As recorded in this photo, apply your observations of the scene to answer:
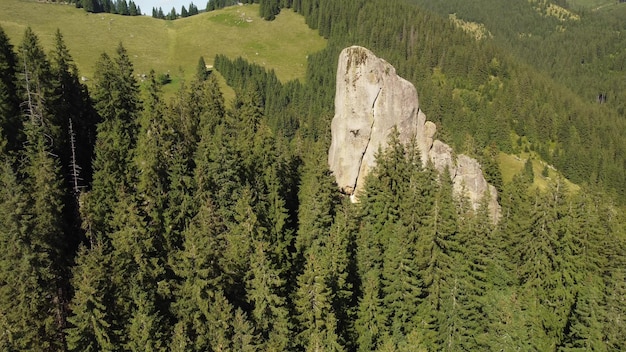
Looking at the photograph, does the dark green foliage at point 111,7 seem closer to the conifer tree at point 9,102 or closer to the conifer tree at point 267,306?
the conifer tree at point 9,102

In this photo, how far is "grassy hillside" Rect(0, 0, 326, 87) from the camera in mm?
136250

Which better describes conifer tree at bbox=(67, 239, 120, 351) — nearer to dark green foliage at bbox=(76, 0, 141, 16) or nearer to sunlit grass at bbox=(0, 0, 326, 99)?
sunlit grass at bbox=(0, 0, 326, 99)

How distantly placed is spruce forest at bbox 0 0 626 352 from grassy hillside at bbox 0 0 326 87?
281 feet

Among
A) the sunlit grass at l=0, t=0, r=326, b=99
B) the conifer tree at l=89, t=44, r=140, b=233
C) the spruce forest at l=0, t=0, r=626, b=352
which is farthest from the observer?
the sunlit grass at l=0, t=0, r=326, b=99

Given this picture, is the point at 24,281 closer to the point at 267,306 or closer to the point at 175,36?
the point at 267,306

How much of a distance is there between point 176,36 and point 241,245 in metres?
142

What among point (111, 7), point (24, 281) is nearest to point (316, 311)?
point (24, 281)

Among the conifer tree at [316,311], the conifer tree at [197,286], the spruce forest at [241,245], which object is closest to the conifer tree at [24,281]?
the spruce forest at [241,245]

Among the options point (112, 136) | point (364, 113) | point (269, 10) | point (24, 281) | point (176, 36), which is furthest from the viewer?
point (269, 10)

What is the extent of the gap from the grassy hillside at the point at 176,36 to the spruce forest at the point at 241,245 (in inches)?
3366

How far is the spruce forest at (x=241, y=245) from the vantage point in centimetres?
3312

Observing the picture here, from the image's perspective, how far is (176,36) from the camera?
16000 cm

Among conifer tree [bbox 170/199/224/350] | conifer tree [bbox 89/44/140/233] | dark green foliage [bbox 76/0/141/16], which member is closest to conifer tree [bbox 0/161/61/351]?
conifer tree [bbox 89/44/140/233]

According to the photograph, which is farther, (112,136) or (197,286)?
(112,136)
